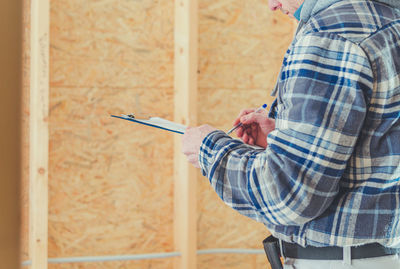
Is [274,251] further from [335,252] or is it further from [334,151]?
[334,151]

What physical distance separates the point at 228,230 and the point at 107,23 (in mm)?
1345

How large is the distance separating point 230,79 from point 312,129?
1825mm

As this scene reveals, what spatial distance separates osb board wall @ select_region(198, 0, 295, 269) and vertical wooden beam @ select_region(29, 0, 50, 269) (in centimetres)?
84

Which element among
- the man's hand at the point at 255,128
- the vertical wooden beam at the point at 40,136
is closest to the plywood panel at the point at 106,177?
the vertical wooden beam at the point at 40,136

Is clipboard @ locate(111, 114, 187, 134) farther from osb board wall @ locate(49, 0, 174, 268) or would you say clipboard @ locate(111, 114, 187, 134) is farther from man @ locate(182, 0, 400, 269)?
osb board wall @ locate(49, 0, 174, 268)

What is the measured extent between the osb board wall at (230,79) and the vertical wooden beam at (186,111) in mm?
137

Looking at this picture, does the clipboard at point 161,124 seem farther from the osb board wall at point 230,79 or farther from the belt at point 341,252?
the osb board wall at point 230,79

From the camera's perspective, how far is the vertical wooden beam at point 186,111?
2.46 meters
